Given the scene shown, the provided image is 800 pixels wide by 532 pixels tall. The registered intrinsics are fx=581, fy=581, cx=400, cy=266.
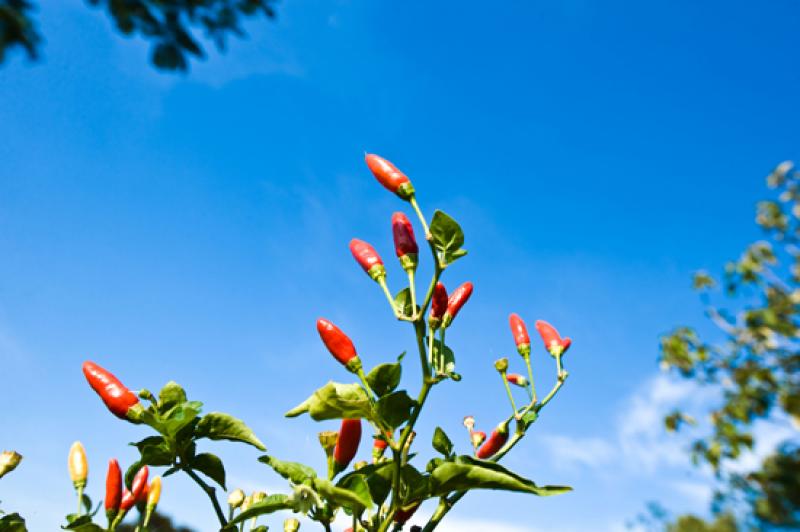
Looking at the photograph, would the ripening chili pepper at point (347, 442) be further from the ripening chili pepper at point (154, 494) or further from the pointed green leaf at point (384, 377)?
the ripening chili pepper at point (154, 494)

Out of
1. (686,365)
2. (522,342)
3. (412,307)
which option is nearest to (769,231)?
(686,365)

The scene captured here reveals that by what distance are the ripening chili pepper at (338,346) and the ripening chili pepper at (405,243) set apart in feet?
0.76

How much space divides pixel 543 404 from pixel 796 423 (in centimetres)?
669

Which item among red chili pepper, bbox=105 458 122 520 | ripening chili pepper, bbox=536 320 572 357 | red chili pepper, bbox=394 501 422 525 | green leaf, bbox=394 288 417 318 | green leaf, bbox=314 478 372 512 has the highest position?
ripening chili pepper, bbox=536 320 572 357

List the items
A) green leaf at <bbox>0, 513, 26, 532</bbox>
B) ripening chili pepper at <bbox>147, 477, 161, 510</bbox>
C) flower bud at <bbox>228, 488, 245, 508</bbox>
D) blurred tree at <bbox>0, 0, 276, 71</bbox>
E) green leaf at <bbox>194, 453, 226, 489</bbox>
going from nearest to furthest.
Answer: blurred tree at <bbox>0, 0, 276, 71</bbox>, green leaf at <bbox>194, 453, 226, 489</bbox>, green leaf at <bbox>0, 513, 26, 532</bbox>, ripening chili pepper at <bbox>147, 477, 161, 510</bbox>, flower bud at <bbox>228, 488, 245, 508</bbox>

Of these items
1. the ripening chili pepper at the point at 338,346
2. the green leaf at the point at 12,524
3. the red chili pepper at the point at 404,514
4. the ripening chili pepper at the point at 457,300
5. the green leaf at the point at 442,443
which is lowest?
the green leaf at the point at 12,524

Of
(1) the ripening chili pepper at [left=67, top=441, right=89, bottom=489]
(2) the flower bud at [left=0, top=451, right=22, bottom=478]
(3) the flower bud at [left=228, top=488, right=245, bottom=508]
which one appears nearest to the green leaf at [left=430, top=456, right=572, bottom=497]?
(3) the flower bud at [left=228, top=488, right=245, bottom=508]

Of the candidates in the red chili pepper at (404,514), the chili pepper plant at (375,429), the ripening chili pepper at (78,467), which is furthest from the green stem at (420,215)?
the ripening chili pepper at (78,467)

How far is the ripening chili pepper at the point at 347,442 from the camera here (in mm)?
1411

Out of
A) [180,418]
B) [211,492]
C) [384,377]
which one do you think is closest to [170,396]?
[180,418]

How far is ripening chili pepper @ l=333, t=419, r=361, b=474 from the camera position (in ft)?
4.63

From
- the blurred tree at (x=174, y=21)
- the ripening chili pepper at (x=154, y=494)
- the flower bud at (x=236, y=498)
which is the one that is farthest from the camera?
the flower bud at (x=236, y=498)

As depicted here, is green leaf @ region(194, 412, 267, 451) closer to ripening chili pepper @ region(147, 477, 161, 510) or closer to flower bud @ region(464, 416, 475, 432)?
ripening chili pepper @ region(147, 477, 161, 510)

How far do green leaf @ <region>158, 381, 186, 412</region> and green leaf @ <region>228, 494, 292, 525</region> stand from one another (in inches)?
11.7
